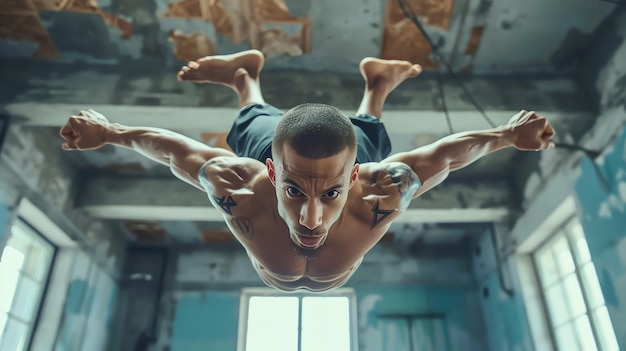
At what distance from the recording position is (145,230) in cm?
465

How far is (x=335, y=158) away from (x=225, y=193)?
1.60 feet

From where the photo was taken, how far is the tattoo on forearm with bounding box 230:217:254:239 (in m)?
1.58

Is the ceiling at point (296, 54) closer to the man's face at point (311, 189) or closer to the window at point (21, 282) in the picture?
the window at point (21, 282)

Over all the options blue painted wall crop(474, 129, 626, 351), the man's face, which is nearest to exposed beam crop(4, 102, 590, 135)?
blue painted wall crop(474, 129, 626, 351)

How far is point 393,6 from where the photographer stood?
261cm

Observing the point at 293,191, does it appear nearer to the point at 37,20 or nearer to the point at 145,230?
the point at 37,20

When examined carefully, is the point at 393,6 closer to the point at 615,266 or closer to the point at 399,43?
the point at 399,43

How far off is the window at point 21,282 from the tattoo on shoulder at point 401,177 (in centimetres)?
257

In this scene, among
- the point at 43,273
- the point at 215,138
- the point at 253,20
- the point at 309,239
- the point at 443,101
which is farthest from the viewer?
the point at 43,273

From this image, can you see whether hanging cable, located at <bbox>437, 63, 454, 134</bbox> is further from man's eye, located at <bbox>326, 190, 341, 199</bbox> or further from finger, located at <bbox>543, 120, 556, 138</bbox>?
man's eye, located at <bbox>326, 190, 341, 199</bbox>

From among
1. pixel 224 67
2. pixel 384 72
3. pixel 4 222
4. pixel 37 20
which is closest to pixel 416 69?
pixel 384 72

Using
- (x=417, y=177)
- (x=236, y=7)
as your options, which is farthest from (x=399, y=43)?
(x=417, y=177)

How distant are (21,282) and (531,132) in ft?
11.2

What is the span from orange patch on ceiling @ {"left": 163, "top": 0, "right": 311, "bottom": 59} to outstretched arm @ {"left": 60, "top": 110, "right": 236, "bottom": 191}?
1.24m
